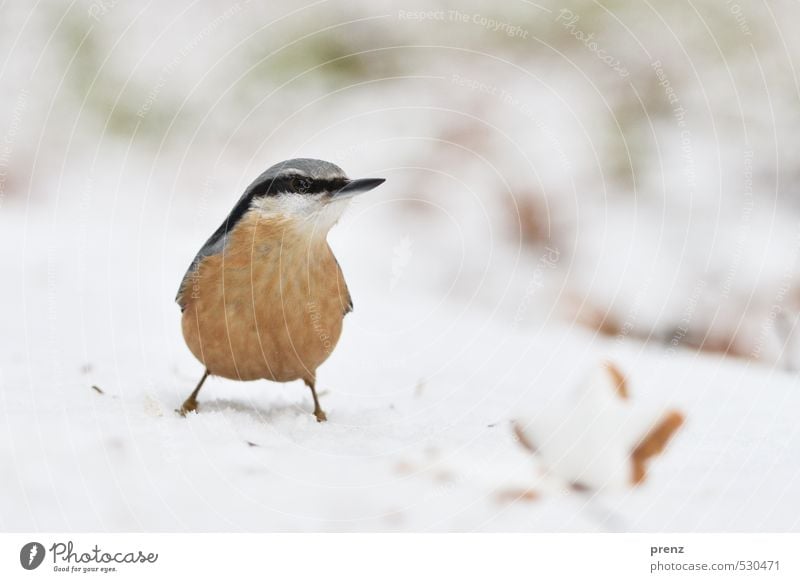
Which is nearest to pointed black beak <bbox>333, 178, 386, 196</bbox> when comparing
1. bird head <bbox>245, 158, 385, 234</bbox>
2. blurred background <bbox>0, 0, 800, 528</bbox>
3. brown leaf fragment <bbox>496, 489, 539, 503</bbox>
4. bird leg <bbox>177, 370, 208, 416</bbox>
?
bird head <bbox>245, 158, 385, 234</bbox>

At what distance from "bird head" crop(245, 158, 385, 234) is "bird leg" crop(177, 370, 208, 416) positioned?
0.83 ft

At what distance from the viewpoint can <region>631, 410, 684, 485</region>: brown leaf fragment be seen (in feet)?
4.00

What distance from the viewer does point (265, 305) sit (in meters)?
1.15

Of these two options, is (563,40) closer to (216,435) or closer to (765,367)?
(765,367)

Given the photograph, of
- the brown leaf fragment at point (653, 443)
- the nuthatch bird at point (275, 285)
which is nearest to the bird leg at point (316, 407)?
the nuthatch bird at point (275, 285)

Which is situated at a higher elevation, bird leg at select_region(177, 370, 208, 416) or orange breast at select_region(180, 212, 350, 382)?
orange breast at select_region(180, 212, 350, 382)

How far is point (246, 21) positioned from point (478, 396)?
31.6 inches

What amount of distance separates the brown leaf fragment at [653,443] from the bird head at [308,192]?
21.2 inches

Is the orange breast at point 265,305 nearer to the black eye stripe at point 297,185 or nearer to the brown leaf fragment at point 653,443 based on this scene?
the black eye stripe at point 297,185

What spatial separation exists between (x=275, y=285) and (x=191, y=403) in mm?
212

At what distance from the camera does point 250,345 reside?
115cm

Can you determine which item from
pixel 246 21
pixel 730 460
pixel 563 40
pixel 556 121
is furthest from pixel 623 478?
pixel 246 21

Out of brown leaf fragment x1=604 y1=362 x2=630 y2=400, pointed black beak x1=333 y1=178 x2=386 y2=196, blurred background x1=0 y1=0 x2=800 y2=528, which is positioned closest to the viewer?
pointed black beak x1=333 y1=178 x2=386 y2=196

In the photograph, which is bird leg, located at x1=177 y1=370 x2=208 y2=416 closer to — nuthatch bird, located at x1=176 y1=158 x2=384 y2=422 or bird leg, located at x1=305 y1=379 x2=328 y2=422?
nuthatch bird, located at x1=176 y1=158 x2=384 y2=422
